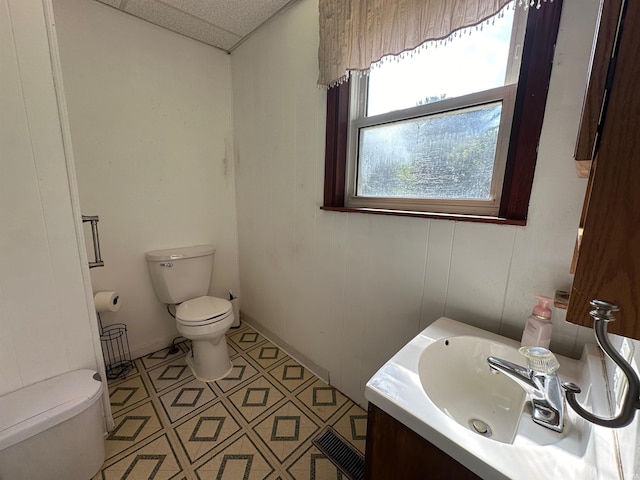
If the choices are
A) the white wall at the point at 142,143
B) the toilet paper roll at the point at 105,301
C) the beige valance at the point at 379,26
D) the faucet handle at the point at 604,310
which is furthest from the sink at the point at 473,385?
the white wall at the point at 142,143

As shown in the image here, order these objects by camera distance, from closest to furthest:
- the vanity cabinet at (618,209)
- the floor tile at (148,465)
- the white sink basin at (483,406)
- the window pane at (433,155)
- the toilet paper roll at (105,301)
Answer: the vanity cabinet at (618,209) < the white sink basin at (483,406) < the window pane at (433,155) < the floor tile at (148,465) < the toilet paper roll at (105,301)

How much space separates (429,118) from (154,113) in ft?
5.78

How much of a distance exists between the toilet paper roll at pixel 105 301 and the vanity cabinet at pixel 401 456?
1.67 m

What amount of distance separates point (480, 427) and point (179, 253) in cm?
190

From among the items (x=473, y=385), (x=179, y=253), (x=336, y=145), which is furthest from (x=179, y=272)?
(x=473, y=385)

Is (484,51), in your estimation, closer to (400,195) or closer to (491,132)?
(491,132)

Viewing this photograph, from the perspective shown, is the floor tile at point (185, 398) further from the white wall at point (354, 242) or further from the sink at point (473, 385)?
the sink at point (473, 385)

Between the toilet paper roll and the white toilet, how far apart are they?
281 millimetres

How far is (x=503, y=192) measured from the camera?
0.95m

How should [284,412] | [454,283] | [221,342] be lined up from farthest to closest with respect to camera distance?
1. [221,342]
2. [284,412]
3. [454,283]

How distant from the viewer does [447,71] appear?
110 cm

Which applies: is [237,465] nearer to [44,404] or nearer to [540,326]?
[44,404]

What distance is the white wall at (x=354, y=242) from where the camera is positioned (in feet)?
2.75

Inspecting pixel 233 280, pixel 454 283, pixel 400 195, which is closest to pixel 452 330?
pixel 454 283
